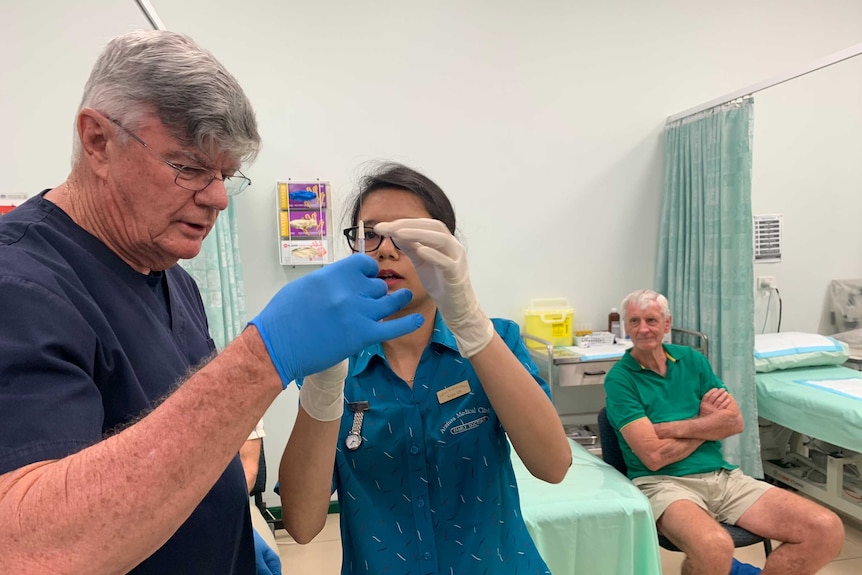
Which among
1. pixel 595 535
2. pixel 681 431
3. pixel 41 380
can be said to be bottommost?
pixel 595 535

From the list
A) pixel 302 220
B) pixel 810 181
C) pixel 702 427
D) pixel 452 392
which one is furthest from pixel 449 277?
pixel 810 181

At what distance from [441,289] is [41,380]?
2.07 feet

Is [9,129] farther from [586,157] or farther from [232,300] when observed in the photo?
[586,157]

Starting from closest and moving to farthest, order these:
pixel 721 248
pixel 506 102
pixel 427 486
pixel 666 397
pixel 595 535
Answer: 1. pixel 427 486
2. pixel 595 535
3. pixel 666 397
4. pixel 721 248
5. pixel 506 102

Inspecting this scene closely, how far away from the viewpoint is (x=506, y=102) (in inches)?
129

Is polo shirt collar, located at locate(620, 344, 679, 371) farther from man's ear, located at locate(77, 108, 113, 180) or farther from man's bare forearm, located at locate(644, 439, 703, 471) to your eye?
man's ear, located at locate(77, 108, 113, 180)

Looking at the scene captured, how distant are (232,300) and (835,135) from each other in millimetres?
4113

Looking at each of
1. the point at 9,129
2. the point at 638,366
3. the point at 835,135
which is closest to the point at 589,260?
the point at 638,366

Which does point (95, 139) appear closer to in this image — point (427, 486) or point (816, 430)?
point (427, 486)

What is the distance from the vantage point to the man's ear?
2.18 feet

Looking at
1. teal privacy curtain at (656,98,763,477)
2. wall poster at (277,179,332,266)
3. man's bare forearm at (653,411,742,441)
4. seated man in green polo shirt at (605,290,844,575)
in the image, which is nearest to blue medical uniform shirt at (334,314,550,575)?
seated man in green polo shirt at (605,290,844,575)

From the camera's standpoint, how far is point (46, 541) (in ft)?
1.47

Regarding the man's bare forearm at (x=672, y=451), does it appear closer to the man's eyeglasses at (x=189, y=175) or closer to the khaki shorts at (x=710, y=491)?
the khaki shorts at (x=710, y=491)

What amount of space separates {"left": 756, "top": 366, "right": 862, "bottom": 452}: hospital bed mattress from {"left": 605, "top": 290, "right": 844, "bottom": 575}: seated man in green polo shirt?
633 mm
